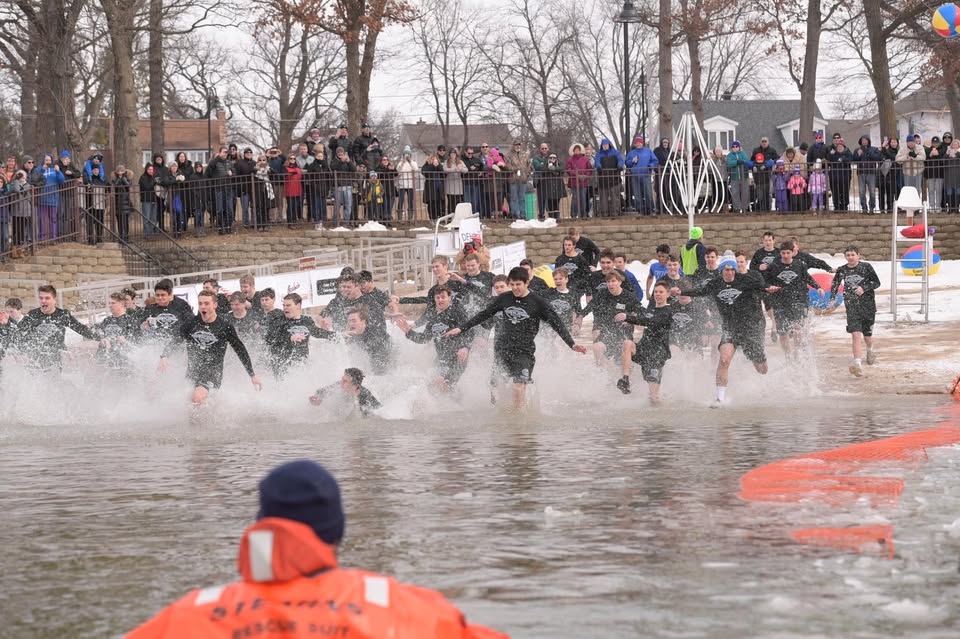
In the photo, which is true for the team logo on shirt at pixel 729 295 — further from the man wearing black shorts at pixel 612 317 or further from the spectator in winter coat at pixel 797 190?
the spectator in winter coat at pixel 797 190

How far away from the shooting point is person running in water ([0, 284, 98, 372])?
15477mm

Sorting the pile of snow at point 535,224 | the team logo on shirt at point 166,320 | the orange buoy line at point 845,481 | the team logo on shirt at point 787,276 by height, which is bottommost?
the orange buoy line at point 845,481

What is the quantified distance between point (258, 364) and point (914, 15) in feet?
78.0

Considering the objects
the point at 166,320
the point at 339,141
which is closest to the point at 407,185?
the point at 339,141

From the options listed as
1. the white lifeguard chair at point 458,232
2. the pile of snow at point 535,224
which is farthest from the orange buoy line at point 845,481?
the pile of snow at point 535,224

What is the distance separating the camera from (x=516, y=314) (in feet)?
46.3

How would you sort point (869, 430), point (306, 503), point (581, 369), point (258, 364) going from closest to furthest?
point (306, 503) < point (869, 430) < point (258, 364) < point (581, 369)

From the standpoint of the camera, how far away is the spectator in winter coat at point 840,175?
92.5 ft

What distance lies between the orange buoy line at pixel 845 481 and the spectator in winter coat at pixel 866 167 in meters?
17.1

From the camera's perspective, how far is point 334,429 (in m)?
13.8

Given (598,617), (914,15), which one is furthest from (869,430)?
(914,15)

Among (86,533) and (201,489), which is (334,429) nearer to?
(201,489)

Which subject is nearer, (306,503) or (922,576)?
(306,503)

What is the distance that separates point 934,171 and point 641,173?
5.85 meters
